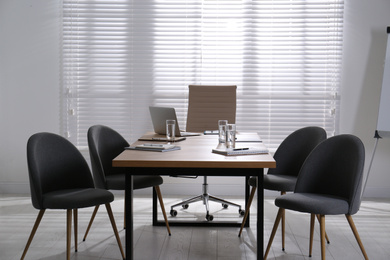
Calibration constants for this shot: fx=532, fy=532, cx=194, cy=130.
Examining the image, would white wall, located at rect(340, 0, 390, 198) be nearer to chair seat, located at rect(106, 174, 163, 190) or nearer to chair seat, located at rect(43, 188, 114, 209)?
chair seat, located at rect(106, 174, 163, 190)

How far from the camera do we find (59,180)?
385 cm

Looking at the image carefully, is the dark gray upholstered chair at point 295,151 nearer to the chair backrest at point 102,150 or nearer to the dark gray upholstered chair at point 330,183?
the dark gray upholstered chair at point 330,183

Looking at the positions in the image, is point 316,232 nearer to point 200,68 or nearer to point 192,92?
point 192,92

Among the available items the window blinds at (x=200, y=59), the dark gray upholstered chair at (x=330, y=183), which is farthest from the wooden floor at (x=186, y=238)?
the window blinds at (x=200, y=59)

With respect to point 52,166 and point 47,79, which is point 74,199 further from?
point 47,79

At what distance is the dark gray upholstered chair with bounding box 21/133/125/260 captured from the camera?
3461 millimetres

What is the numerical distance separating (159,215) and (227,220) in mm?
657

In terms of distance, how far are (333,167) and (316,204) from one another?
451 millimetres

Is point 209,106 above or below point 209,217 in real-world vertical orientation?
above

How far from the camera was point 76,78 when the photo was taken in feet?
20.0

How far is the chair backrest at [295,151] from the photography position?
4.46 metres

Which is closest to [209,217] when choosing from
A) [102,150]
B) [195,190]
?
[102,150]

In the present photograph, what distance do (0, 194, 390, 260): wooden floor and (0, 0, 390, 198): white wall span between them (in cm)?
87

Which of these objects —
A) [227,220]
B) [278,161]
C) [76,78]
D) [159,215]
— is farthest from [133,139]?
[278,161]
